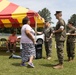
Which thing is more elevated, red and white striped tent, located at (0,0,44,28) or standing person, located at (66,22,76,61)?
red and white striped tent, located at (0,0,44,28)

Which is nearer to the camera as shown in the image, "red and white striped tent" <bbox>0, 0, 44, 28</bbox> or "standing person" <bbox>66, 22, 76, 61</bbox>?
"standing person" <bbox>66, 22, 76, 61</bbox>

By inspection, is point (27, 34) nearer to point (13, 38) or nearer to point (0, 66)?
point (0, 66)

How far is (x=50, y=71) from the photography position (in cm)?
887

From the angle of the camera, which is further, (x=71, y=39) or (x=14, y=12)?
(x=14, y=12)

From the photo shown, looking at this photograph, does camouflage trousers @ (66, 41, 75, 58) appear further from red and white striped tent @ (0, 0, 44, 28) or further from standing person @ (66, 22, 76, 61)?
red and white striped tent @ (0, 0, 44, 28)

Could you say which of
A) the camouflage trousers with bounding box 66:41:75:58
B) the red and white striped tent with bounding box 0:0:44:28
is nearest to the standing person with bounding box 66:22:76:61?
the camouflage trousers with bounding box 66:41:75:58

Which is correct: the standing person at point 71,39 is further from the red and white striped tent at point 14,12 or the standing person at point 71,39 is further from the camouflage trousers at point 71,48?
the red and white striped tent at point 14,12

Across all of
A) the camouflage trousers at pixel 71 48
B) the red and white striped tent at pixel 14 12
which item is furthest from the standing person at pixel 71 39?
the red and white striped tent at pixel 14 12

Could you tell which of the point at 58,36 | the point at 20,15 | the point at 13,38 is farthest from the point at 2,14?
the point at 58,36

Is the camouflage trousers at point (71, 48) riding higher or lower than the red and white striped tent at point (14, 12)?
lower

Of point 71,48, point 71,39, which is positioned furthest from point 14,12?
point 71,48

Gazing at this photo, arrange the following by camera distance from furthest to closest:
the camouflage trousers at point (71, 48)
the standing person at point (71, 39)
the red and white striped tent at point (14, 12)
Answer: the red and white striped tent at point (14, 12), the camouflage trousers at point (71, 48), the standing person at point (71, 39)

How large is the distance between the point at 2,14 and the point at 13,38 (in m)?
2.77

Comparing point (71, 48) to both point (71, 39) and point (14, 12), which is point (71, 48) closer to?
point (71, 39)
